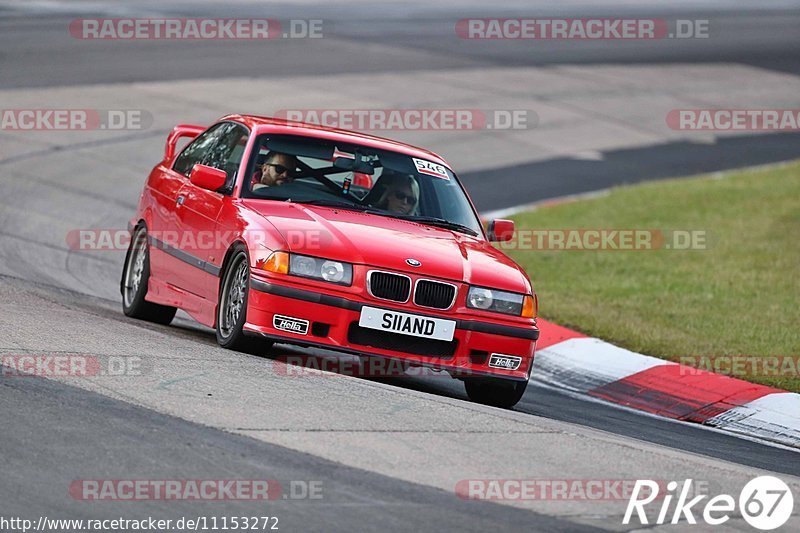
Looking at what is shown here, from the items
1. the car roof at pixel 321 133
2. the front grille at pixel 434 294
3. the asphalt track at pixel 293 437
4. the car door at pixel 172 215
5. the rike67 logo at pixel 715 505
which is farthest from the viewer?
the car door at pixel 172 215

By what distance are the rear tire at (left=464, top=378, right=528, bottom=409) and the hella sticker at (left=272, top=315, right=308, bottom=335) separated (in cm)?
114

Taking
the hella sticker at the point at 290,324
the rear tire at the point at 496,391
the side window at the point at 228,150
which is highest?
the side window at the point at 228,150

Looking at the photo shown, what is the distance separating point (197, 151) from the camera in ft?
34.4

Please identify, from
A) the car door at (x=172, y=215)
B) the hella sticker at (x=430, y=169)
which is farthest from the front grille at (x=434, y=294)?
the car door at (x=172, y=215)

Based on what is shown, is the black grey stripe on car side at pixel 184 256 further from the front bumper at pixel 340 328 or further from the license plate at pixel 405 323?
the license plate at pixel 405 323

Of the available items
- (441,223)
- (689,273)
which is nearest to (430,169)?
(441,223)

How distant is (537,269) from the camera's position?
1464 cm

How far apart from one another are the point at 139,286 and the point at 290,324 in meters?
2.52

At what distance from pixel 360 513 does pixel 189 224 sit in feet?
14.5

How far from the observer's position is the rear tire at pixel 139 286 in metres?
10.3

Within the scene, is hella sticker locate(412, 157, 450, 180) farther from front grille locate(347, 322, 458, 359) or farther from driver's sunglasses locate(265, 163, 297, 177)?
front grille locate(347, 322, 458, 359)

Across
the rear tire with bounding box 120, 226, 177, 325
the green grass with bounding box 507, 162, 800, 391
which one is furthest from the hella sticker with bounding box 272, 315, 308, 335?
the green grass with bounding box 507, 162, 800, 391

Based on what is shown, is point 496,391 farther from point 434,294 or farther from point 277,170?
point 277,170

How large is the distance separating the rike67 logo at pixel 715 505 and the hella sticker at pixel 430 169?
381 cm
